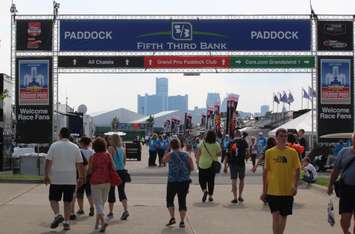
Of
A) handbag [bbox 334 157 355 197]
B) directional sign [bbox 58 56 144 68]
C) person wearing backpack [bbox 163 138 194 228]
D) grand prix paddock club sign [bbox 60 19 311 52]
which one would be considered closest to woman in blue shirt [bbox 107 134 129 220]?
person wearing backpack [bbox 163 138 194 228]

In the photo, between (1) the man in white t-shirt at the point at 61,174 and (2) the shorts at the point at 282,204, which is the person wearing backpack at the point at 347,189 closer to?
(2) the shorts at the point at 282,204

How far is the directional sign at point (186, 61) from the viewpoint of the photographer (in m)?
28.0

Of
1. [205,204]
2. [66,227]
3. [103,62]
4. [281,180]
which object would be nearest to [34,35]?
[103,62]

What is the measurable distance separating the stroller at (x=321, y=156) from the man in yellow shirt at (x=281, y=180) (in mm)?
17719

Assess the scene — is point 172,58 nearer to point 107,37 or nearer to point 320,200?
point 107,37

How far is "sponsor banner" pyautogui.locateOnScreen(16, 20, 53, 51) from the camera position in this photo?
90.5 ft

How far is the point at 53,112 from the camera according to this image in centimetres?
2802

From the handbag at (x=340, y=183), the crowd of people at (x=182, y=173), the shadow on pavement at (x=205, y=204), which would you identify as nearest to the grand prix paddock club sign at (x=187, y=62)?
the crowd of people at (x=182, y=173)

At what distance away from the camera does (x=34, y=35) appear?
27.6 metres

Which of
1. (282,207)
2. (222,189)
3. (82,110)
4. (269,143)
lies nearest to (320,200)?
(269,143)

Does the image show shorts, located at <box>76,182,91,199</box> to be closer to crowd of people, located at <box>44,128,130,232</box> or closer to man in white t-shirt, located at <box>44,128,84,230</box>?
crowd of people, located at <box>44,128,130,232</box>

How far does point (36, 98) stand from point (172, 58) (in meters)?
5.78

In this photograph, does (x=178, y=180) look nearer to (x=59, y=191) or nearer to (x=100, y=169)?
(x=100, y=169)

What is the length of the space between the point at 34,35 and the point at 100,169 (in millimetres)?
17420
